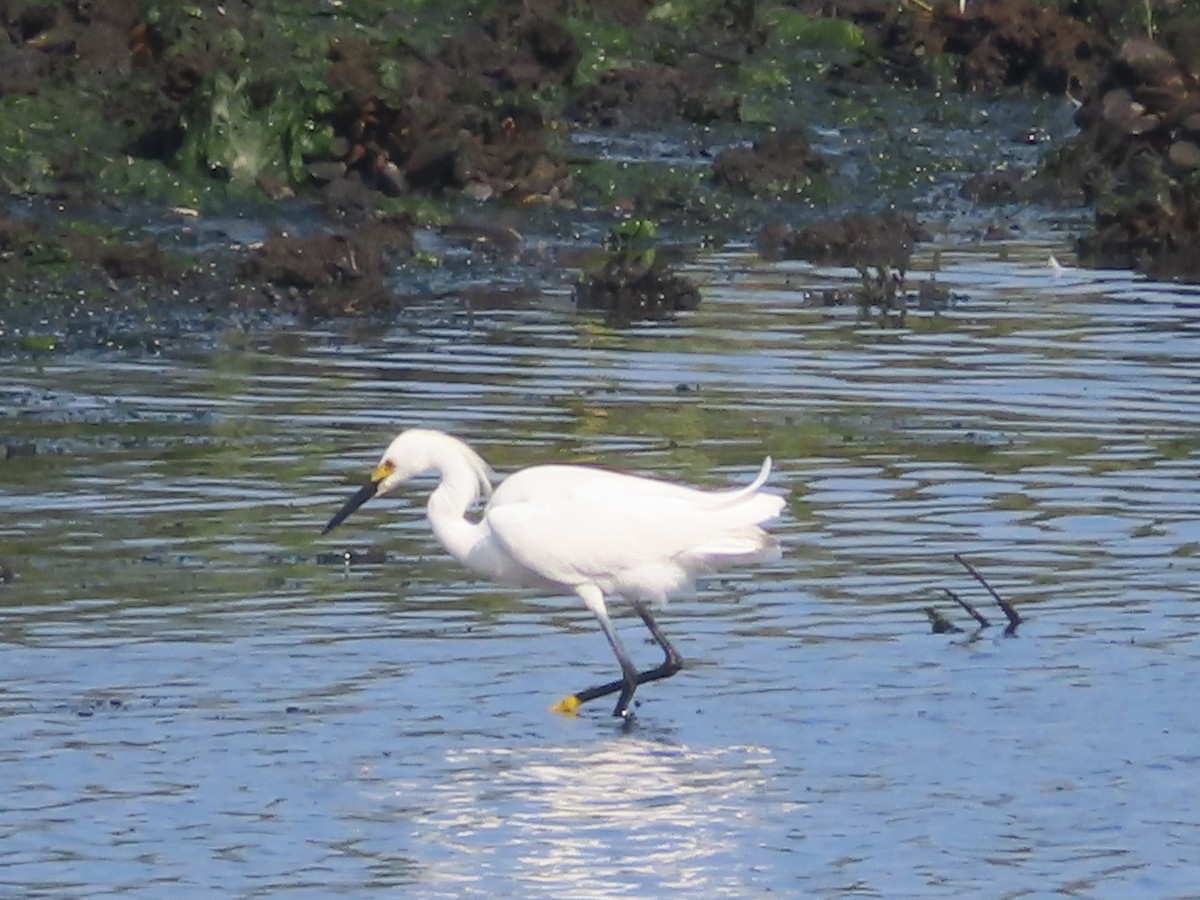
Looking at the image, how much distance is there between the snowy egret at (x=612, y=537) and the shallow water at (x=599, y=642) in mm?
290

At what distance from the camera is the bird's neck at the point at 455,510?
1008 cm

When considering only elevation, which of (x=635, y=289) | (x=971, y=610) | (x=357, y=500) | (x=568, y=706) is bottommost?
(x=635, y=289)

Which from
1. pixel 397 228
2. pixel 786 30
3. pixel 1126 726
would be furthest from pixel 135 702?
pixel 786 30

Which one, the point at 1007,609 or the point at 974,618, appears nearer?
the point at 1007,609

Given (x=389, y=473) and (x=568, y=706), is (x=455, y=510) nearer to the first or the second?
→ (x=389, y=473)

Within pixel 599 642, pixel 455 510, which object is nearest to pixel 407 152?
pixel 599 642

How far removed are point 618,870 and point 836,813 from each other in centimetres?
81

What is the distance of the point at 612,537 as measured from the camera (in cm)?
978

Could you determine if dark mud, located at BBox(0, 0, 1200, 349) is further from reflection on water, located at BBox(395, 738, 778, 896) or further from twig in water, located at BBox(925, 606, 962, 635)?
reflection on water, located at BBox(395, 738, 778, 896)

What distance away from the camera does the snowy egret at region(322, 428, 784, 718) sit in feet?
32.0

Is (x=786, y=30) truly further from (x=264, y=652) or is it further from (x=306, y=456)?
(x=264, y=652)

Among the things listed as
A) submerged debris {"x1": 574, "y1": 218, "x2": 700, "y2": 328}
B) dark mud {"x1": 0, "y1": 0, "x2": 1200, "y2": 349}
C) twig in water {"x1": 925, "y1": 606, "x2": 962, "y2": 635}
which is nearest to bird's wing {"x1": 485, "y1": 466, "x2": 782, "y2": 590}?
twig in water {"x1": 925, "y1": 606, "x2": 962, "y2": 635}

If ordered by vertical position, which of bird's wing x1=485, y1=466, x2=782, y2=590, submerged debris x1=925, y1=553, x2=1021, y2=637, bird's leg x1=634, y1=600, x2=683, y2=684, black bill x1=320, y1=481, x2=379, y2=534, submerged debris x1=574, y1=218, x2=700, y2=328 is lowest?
submerged debris x1=574, y1=218, x2=700, y2=328

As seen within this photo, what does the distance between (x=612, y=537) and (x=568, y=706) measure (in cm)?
60
